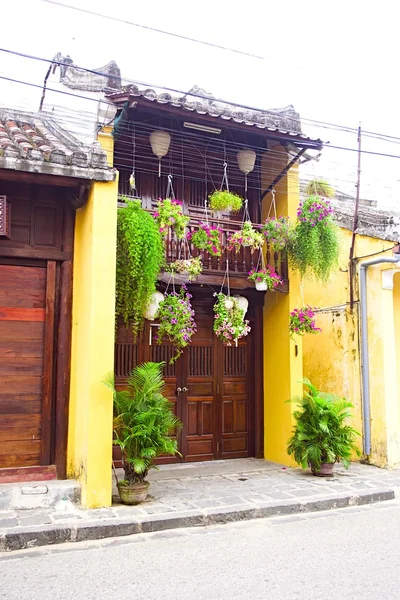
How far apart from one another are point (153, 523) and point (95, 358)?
2.13 meters

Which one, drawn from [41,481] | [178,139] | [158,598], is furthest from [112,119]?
[158,598]

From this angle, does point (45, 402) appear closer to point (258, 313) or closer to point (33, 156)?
point (33, 156)

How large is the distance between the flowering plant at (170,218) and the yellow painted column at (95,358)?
1273 millimetres

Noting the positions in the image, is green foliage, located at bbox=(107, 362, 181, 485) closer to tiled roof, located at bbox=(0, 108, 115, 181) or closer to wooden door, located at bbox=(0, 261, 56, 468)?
wooden door, located at bbox=(0, 261, 56, 468)

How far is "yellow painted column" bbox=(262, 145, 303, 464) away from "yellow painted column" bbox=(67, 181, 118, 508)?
12.9ft

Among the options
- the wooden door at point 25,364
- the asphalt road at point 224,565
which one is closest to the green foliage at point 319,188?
the wooden door at point 25,364

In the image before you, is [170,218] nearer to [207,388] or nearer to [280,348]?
[280,348]

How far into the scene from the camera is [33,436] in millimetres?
7336

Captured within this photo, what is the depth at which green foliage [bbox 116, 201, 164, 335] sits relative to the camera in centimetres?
761

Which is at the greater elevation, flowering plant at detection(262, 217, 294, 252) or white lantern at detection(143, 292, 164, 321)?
flowering plant at detection(262, 217, 294, 252)

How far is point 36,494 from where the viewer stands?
671 centimetres

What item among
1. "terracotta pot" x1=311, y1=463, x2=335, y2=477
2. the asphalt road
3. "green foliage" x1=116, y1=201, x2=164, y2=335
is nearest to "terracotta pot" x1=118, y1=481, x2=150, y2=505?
the asphalt road

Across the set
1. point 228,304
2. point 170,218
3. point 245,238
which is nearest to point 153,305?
point 228,304

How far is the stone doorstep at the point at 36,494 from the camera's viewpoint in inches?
256
